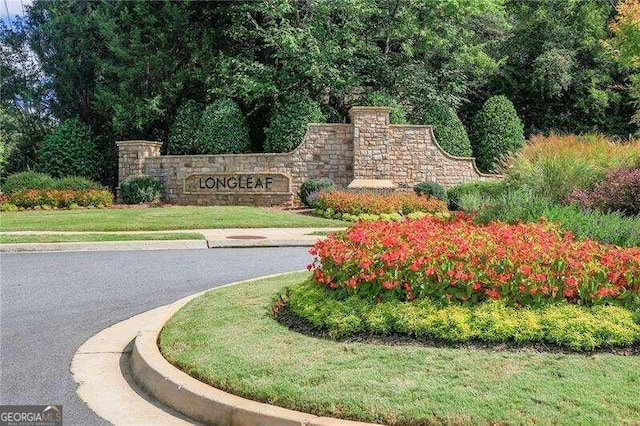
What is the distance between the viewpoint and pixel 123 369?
17.0 feet

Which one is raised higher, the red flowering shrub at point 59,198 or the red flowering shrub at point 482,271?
the red flowering shrub at point 482,271

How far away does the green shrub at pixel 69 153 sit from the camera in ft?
79.6

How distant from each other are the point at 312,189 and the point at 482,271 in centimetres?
1547

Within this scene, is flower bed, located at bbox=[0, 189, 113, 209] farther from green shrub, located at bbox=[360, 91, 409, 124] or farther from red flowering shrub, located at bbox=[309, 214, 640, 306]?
red flowering shrub, located at bbox=[309, 214, 640, 306]

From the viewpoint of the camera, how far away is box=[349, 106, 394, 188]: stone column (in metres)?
21.4

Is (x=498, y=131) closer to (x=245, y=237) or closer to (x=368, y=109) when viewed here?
(x=368, y=109)

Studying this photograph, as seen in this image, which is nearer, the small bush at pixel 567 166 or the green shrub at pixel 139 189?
the small bush at pixel 567 166

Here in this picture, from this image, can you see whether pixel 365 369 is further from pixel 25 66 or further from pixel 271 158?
pixel 25 66

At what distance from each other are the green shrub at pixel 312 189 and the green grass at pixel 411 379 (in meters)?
15.1

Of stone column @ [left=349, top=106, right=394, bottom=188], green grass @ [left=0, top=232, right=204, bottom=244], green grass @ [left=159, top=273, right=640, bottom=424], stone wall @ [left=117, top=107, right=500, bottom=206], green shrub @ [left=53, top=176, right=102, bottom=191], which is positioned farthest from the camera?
green shrub @ [left=53, top=176, right=102, bottom=191]

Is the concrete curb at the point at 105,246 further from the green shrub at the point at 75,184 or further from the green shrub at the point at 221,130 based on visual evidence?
the green shrub at the point at 75,184

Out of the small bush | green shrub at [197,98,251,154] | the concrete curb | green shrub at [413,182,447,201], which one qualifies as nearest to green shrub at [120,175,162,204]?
green shrub at [197,98,251,154]

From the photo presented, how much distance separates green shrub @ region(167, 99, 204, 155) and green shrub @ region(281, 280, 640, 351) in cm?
1955

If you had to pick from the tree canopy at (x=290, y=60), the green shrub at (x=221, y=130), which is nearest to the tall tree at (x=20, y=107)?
the tree canopy at (x=290, y=60)
